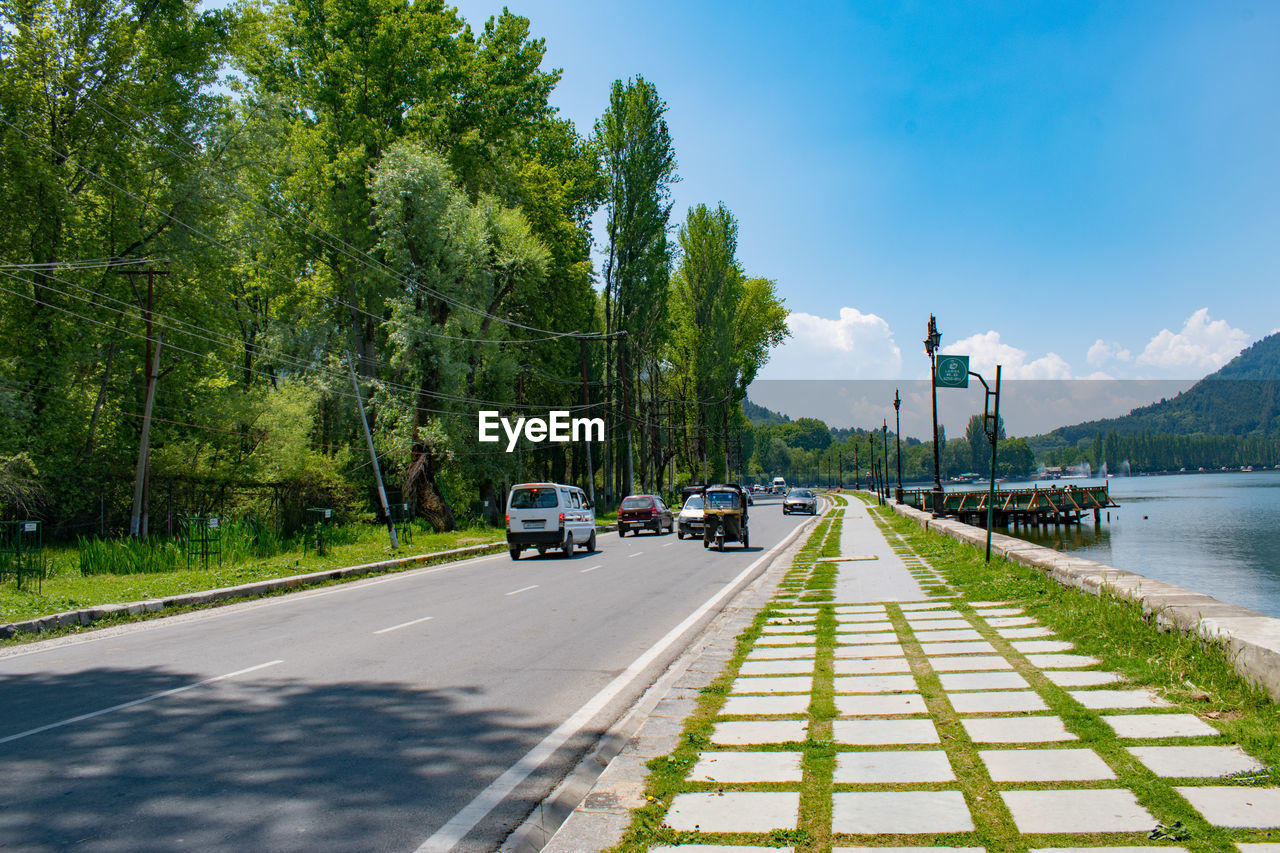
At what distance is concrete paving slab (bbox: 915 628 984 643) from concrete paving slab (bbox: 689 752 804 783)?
4.32m

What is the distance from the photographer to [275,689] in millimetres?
7754

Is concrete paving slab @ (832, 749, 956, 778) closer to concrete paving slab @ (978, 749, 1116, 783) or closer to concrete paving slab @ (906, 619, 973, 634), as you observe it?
concrete paving slab @ (978, 749, 1116, 783)

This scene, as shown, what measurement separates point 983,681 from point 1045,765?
2.26 metres

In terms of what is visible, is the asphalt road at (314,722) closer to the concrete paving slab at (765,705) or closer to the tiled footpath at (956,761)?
the concrete paving slab at (765,705)

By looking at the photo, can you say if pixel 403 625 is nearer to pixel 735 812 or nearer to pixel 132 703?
pixel 132 703

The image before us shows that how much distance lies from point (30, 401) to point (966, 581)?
28227 mm

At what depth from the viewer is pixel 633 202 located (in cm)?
5309

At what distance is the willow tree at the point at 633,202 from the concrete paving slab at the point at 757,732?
152 ft

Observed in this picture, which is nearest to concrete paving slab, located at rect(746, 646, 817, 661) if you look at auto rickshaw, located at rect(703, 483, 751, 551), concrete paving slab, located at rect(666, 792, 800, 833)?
concrete paving slab, located at rect(666, 792, 800, 833)

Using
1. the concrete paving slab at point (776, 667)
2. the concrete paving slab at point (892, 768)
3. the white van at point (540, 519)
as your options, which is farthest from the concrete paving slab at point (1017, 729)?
the white van at point (540, 519)

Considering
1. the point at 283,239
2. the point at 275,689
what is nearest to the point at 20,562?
the point at 275,689

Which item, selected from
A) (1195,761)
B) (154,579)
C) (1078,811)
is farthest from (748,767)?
(154,579)

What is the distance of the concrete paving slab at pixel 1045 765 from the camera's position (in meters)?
4.53

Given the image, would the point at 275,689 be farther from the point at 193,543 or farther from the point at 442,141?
the point at 442,141
